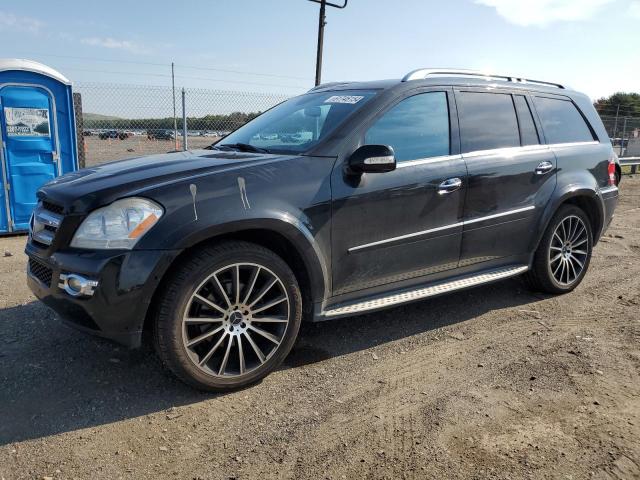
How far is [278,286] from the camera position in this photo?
3133 millimetres

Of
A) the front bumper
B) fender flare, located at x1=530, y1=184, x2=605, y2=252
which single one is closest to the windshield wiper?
the front bumper

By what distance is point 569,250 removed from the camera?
482cm

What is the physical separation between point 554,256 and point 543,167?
2.83 ft

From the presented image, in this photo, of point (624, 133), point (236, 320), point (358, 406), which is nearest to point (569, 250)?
point (358, 406)

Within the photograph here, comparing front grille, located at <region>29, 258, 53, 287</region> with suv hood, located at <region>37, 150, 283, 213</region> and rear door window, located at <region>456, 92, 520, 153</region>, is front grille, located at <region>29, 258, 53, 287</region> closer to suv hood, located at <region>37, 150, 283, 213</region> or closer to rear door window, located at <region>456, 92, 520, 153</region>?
suv hood, located at <region>37, 150, 283, 213</region>

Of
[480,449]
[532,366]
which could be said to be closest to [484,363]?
[532,366]

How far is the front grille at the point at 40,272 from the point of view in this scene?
2.91m

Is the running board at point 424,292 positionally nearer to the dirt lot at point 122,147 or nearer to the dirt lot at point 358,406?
the dirt lot at point 358,406

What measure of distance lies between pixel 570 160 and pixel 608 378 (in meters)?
2.17

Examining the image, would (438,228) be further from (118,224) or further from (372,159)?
(118,224)

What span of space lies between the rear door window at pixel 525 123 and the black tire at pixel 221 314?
2554 millimetres

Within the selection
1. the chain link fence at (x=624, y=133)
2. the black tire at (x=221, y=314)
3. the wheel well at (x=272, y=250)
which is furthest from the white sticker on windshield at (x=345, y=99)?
the chain link fence at (x=624, y=133)

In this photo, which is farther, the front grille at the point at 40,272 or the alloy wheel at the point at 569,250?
the alloy wheel at the point at 569,250

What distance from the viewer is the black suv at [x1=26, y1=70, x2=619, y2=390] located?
9.08 feet
